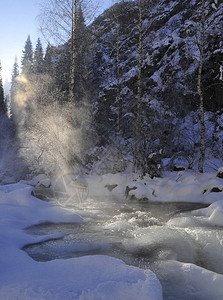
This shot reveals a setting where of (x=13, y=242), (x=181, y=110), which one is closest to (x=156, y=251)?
(x=13, y=242)

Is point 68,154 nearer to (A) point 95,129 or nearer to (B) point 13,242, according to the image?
(A) point 95,129

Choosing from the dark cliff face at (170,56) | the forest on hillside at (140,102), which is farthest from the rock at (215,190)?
the dark cliff face at (170,56)

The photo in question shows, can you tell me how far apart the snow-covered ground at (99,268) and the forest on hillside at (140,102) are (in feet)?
20.2

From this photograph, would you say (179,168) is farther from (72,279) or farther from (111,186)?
(72,279)

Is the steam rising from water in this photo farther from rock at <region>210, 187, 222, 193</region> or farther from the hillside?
rock at <region>210, 187, 222, 193</region>

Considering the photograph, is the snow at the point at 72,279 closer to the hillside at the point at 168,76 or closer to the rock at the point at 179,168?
the rock at the point at 179,168

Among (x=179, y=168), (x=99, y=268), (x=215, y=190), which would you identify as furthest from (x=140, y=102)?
(x=99, y=268)

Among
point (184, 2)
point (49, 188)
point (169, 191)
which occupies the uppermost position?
point (184, 2)

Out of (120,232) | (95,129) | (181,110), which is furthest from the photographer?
(95,129)

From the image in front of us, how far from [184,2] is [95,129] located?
15.0 m

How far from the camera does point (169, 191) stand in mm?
9945

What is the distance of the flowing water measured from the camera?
3.72 meters

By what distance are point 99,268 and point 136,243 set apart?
1.68m

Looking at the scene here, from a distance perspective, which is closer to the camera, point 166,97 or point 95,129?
point 166,97
